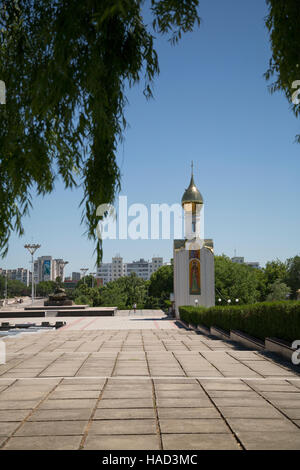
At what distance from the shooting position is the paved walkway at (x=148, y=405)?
3.39 meters

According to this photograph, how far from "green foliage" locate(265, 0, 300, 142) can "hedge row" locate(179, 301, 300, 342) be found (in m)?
6.53

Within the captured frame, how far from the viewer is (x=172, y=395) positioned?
193 inches

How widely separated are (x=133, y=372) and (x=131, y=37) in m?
5.30

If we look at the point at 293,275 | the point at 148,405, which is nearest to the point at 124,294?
the point at 293,275

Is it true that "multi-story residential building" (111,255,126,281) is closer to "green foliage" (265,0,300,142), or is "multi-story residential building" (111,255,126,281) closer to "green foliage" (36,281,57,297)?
"green foliage" (36,281,57,297)

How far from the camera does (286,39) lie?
110 inches

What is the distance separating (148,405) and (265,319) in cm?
683

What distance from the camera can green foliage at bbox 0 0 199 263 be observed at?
7.61 feet

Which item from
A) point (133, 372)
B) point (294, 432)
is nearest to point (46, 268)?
point (133, 372)

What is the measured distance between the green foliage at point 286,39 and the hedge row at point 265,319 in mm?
6532

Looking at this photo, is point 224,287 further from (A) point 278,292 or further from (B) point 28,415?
(B) point 28,415

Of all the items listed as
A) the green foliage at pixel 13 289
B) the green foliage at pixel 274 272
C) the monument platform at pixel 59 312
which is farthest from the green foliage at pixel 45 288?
the monument platform at pixel 59 312

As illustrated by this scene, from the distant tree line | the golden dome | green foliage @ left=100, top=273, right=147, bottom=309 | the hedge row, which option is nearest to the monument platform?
the distant tree line
